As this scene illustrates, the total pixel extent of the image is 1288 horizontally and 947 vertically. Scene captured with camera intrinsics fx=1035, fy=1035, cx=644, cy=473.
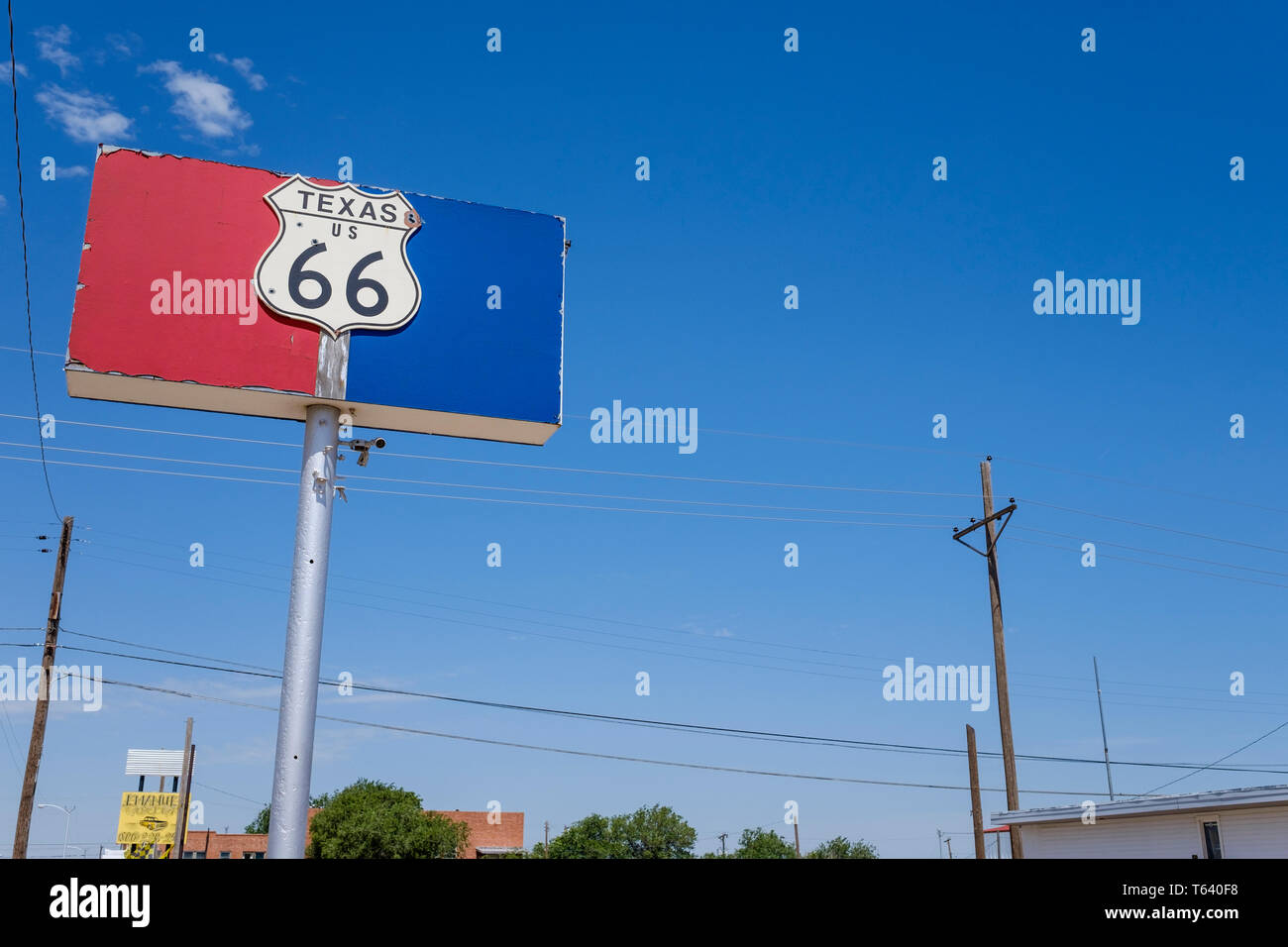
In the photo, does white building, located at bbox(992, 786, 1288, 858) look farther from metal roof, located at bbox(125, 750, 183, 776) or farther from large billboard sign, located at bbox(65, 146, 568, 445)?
metal roof, located at bbox(125, 750, 183, 776)

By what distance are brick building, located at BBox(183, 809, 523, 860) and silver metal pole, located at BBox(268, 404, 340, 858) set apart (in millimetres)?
75208

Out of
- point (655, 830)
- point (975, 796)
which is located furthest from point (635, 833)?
point (975, 796)

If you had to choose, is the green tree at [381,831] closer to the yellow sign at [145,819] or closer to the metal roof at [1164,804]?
the yellow sign at [145,819]

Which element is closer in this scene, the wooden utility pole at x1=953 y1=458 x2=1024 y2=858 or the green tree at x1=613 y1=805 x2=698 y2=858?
the wooden utility pole at x1=953 y1=458 x2=1024 y2=858

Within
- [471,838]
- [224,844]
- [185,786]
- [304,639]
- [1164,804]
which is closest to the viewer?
[304,639]

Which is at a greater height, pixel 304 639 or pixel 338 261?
pixel 338 261

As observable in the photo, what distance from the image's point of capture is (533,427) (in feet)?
28.7

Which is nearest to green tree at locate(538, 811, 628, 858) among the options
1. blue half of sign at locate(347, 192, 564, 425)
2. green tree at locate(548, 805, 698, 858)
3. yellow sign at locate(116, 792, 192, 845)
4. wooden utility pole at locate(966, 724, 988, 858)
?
green tree at locate(548, 805, 698, 858)

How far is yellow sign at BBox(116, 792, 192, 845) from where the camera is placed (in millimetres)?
62156

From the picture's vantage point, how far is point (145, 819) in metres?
62.4

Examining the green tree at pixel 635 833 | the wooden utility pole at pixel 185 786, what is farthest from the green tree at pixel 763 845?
the wooden utility pole at pixel 185 786

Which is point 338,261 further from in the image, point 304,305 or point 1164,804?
point 1164,804

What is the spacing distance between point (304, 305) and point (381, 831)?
63.5 metres

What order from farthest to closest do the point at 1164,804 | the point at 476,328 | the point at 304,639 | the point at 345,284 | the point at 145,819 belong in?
the point at 145,819
the point at 1164,804
the point at 476,328
the point at 345,284
the point at 304,639
